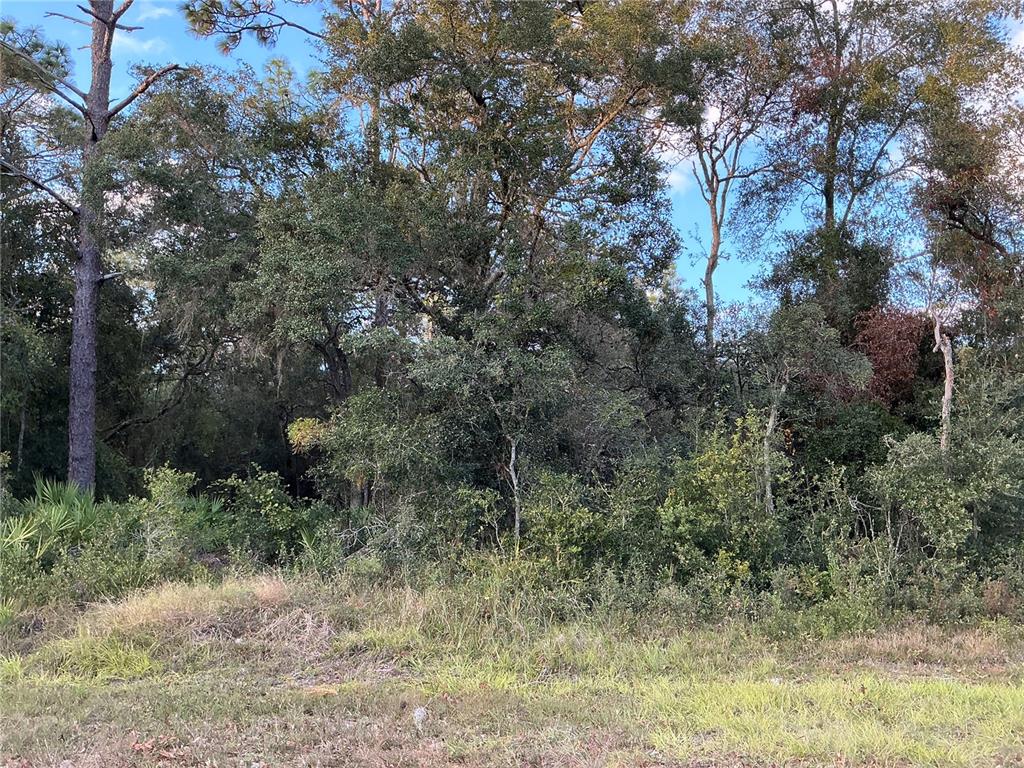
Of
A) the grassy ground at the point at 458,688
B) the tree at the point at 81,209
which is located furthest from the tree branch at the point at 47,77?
the grassy ground at the point at 458,688

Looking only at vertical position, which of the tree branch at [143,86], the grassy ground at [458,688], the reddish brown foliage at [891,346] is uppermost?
the tree branch at [143,86]

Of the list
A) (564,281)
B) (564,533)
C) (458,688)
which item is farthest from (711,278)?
(458,688)

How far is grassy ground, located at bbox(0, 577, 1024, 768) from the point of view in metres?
3.95

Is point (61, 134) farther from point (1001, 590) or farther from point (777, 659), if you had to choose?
point (1001, 590)

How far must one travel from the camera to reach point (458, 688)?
502cm

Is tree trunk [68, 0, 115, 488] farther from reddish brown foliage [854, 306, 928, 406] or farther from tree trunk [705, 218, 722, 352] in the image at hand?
reddish brown foliage [854, 306, 928, 406]

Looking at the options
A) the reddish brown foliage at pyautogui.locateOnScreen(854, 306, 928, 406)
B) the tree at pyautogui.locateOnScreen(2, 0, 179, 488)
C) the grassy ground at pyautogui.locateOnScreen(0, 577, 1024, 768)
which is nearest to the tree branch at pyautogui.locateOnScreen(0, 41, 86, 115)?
the tree at pyautogui.locateOnScreen(2, 0, 179, 488)

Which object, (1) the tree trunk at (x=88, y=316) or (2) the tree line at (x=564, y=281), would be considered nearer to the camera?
(2) the tree line at (x=564, y=281)

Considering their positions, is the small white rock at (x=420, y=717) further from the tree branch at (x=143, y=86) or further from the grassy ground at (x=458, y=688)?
the tree branch at (x=143, y=86)

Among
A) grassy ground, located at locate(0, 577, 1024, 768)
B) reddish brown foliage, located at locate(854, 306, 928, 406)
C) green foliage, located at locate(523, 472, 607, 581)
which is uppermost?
reddish brown foliage, located at locate(854, 306, 928, 406)

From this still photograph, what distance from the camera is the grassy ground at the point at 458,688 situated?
3.95 m

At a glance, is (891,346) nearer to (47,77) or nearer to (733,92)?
(733,92)

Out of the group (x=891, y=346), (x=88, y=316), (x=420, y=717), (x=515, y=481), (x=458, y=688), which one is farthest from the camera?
(x=88, y=316)

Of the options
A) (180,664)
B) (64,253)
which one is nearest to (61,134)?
(64,253)
